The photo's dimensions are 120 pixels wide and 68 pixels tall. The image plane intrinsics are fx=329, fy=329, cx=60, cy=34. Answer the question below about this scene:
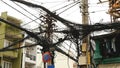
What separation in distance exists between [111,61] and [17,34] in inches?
794

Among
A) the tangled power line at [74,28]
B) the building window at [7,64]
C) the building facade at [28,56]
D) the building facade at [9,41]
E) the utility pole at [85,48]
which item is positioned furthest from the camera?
the building facade at [28,56]

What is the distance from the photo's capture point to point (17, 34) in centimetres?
3341

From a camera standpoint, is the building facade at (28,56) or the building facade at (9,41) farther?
the building facade at (28,56)

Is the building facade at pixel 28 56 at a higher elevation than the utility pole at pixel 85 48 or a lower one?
lower

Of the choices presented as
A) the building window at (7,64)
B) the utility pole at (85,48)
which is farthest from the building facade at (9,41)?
the utility pole at (85,48)

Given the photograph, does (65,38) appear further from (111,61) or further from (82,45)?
(111,61)

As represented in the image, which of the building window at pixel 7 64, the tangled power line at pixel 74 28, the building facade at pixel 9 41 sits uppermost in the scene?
the tangled power line at pixel 74 28

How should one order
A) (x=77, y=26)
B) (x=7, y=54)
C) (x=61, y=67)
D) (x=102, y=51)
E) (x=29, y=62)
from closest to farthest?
(x=77, y=26), (x=102, y=51), (x=7, y=54), (x=29, y=62), (x=61, y=67)

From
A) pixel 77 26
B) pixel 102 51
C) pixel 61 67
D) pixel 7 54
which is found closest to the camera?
pixel 77 26

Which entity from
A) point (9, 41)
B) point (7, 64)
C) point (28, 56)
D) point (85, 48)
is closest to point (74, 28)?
point (85, 48)

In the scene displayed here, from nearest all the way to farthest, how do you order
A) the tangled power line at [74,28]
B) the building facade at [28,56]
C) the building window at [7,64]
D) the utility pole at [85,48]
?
the tangled power line at [74,28] → the utility pole at [85,48] → the building window at [7,64] → the building facade at [28,56]

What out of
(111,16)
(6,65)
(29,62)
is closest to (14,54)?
(6,65)

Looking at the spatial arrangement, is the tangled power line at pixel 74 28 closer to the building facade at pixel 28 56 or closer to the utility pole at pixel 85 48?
the utility pole at pixel 85 48

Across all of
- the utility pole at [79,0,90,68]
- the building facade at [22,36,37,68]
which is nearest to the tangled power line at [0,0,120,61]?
the utility pole at [79,0,90,68]
